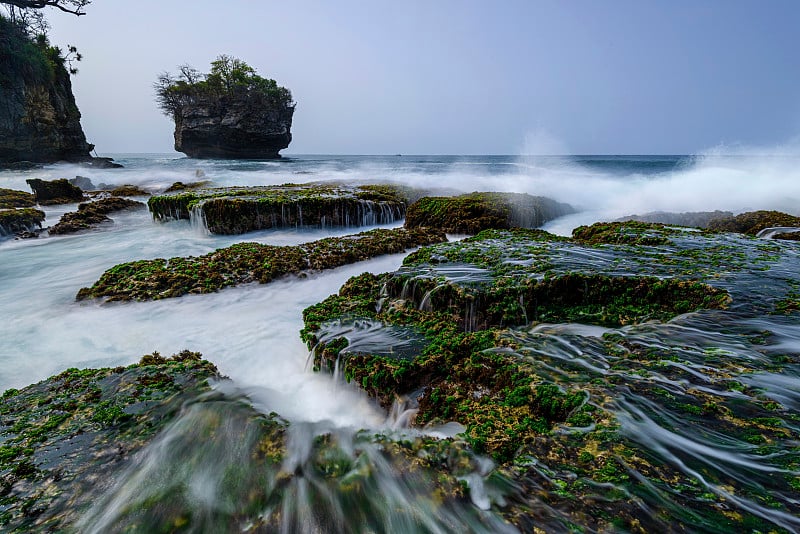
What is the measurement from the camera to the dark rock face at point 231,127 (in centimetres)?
5381

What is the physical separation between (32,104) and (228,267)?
1578 inches

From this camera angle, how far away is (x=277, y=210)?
11781 millimetres

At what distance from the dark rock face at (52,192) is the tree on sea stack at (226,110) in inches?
1676

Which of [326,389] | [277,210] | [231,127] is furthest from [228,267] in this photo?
[231,127]

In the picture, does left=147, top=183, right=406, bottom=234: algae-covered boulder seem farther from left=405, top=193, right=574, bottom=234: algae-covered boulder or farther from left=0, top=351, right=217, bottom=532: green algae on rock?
left=0, top=351, right=217, bottom=532: green algae on rock

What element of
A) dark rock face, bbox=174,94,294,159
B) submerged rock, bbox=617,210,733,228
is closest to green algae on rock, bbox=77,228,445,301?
submerged rock, bbox=617,210,733,228

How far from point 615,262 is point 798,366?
2.58 metres

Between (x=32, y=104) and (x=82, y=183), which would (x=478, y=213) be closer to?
(x=82, y=183)

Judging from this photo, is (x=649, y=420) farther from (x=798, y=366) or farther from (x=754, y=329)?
(x=754, y=329)

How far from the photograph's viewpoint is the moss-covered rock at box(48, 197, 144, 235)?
36.7ft

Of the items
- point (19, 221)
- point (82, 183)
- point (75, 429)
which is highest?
point (75, 429)

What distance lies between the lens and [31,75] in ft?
103

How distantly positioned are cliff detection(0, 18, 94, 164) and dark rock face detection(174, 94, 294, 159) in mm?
18346

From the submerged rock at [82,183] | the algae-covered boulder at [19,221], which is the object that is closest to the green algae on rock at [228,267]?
the algae-covered boulder at [19,221]
